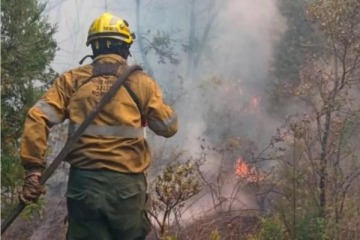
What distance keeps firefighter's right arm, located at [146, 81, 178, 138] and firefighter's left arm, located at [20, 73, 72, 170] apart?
492 millimetres

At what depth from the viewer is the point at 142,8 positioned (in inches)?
763

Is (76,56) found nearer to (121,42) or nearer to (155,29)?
(155,29)

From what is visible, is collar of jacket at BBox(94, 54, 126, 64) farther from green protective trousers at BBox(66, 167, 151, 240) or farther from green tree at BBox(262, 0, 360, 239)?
green tree at BBox(262, 0, 360, 239)

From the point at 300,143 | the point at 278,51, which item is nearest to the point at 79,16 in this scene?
the point at 278,51

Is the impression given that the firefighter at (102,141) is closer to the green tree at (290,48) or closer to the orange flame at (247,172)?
the orange flame at (247,172)

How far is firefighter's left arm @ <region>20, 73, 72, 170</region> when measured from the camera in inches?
139

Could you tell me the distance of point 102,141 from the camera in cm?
365

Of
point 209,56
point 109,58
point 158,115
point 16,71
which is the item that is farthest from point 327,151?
point 209,56

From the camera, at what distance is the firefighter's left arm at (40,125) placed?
3531mm

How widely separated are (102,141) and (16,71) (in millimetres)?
2730

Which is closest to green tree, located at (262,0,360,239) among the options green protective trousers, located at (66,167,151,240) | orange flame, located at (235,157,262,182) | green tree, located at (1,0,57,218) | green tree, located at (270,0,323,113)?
orange flame, located at (235,157,262,182)

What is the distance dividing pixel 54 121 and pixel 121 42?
2.03 ft

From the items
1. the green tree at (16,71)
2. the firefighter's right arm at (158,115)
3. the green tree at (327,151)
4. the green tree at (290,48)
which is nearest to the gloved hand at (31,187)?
the firefighter's right arm at (158,115)

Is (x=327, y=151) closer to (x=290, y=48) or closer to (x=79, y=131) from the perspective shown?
(x=79, y=131)
